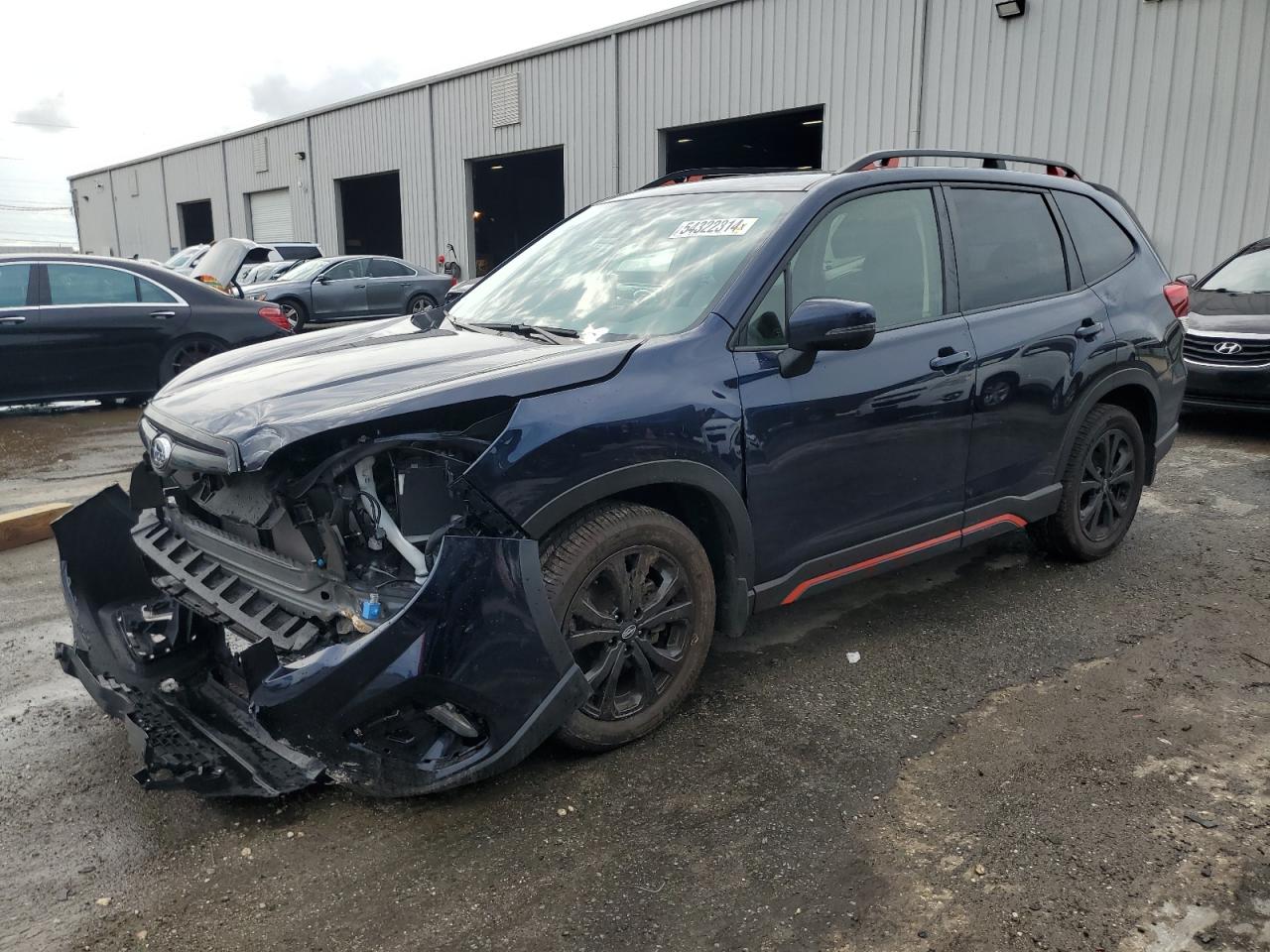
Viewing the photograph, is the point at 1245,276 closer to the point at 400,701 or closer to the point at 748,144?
the point at 400,701

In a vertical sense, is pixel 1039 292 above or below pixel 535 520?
above

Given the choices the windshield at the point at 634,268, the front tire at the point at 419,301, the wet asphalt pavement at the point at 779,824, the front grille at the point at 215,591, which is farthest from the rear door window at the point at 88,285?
the front tire at the point at 419,301

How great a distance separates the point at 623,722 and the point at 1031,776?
1261 millimetres

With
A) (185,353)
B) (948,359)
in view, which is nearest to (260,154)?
(185,353)

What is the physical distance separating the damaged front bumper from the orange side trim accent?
1.05 m

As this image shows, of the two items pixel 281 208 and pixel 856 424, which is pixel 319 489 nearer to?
pixel 856 424

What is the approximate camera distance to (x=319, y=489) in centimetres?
262

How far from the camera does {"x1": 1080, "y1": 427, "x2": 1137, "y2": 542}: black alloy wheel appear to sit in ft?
15.3

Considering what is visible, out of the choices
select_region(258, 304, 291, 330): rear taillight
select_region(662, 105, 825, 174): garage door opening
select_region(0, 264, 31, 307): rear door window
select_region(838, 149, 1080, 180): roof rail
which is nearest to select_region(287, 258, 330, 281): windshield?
select_region(662, 105, 825, 174): garage door opening

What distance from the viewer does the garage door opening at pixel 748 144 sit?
1995cm

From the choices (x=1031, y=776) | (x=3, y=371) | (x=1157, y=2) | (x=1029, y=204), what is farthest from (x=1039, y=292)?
(x=1157, y=2)

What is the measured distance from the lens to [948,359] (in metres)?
3.74

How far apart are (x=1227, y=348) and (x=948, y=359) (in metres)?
5.67

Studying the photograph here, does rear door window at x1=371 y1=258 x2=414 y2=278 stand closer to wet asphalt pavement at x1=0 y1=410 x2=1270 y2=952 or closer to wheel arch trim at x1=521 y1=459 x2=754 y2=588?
wet asphalt pavement at x1=0 y1=410 x2=1270 y2=952
